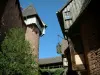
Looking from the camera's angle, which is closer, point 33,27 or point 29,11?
point 33,27

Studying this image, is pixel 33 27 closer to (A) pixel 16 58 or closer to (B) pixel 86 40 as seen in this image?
(A) pixel 16 58

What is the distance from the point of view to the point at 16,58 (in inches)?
513

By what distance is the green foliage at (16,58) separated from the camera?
40.9ft

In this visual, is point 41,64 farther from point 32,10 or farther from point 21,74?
point 21,74

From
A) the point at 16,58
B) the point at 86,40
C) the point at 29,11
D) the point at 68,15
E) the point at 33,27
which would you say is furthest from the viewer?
the point at 29,11

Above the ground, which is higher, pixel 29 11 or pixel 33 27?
pixel 29 11

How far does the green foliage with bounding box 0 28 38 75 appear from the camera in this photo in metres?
12.5

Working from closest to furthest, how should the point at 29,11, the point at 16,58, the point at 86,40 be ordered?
the point at 86,40
the point at 16,58
the point at 29,11

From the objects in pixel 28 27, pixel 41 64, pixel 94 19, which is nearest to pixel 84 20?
pixel 94 19

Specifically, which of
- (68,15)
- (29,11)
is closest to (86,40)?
(68,15)

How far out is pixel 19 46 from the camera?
13.6 meters

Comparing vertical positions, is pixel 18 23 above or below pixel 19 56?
above

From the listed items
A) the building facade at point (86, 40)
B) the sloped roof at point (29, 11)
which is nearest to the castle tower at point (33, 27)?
the sloped roof at point (29, 11)

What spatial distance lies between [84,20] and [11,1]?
9195 millimetres
